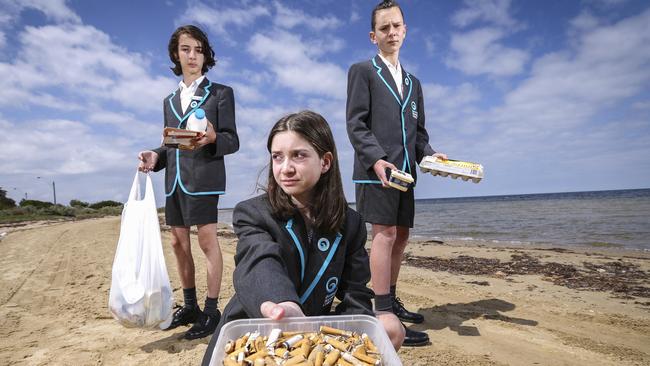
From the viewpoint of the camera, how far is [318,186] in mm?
2033

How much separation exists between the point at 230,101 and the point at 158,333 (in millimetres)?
2184

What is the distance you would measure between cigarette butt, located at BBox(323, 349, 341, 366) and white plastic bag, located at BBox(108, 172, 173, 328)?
2.08 meters

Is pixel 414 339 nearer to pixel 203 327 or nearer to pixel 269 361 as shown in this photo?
pixel 203 327

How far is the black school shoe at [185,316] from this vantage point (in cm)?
346

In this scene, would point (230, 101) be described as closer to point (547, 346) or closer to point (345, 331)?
point (345, 331)

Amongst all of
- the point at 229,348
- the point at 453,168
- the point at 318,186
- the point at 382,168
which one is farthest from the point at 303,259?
the point at 453,168

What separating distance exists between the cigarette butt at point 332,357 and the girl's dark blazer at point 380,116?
187cm

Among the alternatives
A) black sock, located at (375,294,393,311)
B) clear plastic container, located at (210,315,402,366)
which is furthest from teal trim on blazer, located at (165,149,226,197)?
clear plastic container, located at (210,315,402,366)

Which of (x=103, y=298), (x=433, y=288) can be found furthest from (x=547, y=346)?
(x=103, y=298)

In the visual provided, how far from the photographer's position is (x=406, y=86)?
10.6 ft

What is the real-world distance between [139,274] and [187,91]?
167cm

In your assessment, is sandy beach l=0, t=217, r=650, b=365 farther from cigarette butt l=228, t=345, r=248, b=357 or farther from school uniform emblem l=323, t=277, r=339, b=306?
cigarette butt l=228, t=345, r=248, b=357

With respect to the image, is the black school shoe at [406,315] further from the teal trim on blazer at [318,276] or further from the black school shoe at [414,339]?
the teal trim on blazer at [318,276]

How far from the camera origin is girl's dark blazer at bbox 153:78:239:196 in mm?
3193
